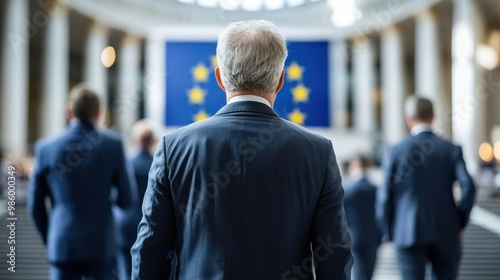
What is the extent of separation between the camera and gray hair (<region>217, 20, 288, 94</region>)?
1880 millimetres

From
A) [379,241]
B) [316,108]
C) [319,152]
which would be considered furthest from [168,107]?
[319,152]

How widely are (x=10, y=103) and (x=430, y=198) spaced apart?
1952 centimetres

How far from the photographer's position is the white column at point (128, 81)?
3123 centimetres

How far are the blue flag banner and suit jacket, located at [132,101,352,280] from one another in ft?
13.2

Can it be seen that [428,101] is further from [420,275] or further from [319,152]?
[319,152]

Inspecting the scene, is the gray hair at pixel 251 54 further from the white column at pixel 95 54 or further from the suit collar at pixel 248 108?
the white column at pixel 95 54

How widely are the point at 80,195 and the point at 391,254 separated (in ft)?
29.2

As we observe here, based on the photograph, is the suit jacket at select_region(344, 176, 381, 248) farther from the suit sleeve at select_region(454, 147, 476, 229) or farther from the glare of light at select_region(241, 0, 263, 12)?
the glare of light at select_region(241, 0, 263, 12)

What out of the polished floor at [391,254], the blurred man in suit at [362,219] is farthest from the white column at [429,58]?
the blurred man in suit at [362,219]

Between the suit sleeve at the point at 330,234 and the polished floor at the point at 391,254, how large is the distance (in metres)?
7.05

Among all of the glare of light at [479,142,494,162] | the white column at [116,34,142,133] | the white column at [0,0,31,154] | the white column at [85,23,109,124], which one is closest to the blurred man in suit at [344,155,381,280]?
the white column at [0,0,31,154]

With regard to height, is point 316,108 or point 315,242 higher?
point 316,108

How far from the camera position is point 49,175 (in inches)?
154

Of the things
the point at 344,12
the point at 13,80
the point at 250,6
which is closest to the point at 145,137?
the point at 13,80
